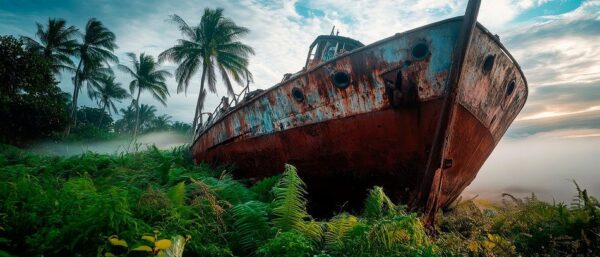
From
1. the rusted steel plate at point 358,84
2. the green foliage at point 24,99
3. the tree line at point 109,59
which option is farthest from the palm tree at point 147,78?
the rusted steel plate at point 358,84

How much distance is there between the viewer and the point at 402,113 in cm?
434

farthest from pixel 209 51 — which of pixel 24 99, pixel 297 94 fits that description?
pixel 297 94

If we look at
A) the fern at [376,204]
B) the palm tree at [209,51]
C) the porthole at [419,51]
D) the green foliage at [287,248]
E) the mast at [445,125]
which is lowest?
the green foliage at [287,248]

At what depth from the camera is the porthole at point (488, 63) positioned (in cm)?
433

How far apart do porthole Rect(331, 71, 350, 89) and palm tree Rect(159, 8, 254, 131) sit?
56.4 ft

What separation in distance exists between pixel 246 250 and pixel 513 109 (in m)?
5.82

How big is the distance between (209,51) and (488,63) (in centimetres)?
1896

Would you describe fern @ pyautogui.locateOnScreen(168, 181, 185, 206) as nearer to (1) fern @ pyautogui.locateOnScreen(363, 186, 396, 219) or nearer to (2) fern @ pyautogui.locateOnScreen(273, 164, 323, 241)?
(2) fern @ pyautogui.locateOnScreen(273, 164, 323, 241)

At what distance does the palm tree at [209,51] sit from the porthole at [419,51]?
18.2 meters

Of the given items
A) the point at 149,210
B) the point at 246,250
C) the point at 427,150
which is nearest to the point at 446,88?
the point at 427,150

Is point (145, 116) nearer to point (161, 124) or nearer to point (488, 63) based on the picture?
point (161, 124)

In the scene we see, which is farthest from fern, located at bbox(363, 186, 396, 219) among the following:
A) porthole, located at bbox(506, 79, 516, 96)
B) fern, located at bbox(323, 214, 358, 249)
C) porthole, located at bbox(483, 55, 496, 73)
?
porthole, located at bbox(506, 79, 516, 96)

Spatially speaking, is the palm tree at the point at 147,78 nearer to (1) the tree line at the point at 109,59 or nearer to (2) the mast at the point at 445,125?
(1) the tree line at the point at 109,59

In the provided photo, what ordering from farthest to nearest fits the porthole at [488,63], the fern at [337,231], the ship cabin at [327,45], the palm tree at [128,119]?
the palm tree at [128,119] → the ship cabin at [327,45] → the porthole at [488,63] → the fern at [337,231]
